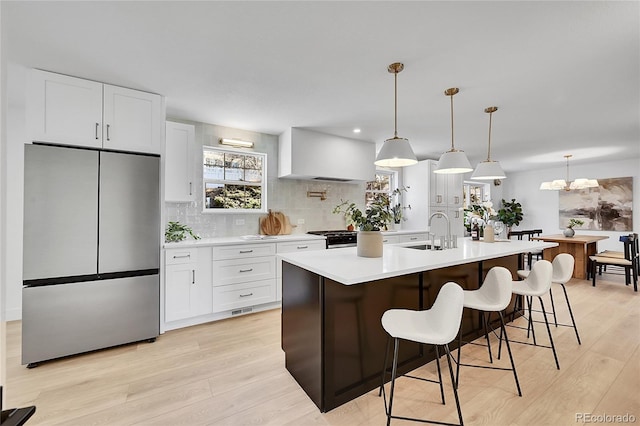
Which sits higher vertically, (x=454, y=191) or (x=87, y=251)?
(x=454, y=191)

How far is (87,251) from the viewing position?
96.0 inches

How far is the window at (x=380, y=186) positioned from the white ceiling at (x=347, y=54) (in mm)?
1992

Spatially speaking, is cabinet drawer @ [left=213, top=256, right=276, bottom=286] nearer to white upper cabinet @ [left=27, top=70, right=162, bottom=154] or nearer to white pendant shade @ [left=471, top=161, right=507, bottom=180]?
white upper cabinet @ [left=27, top=70, right=162, bottom=154]

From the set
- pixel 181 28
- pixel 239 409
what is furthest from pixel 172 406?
pixel 181 28

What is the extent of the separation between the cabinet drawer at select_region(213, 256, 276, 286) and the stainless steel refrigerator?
62cm

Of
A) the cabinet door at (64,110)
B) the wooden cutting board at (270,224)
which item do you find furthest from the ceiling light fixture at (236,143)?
the cabinet door at (64,110)

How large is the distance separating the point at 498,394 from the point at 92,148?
3797mm

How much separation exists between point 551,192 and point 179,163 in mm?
8711

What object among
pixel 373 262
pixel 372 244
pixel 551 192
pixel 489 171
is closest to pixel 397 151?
pixel 372 244

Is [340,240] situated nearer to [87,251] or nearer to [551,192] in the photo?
[87,251]

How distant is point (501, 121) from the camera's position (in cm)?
368

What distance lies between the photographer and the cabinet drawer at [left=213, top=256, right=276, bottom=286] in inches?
126

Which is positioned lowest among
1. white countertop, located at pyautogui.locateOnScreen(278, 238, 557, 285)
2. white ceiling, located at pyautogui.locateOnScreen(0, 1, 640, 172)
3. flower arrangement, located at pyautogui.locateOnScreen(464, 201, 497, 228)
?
white countertop, located at pyautogui.locateOnScreen(278, 238, 557, 285)

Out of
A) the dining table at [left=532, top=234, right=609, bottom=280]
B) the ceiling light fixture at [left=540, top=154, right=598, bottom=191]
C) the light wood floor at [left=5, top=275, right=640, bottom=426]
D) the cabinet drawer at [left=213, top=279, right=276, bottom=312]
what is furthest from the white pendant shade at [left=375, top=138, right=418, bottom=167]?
the ceiling light fixture at [left=540, top=154, right=598, bottom=191]
